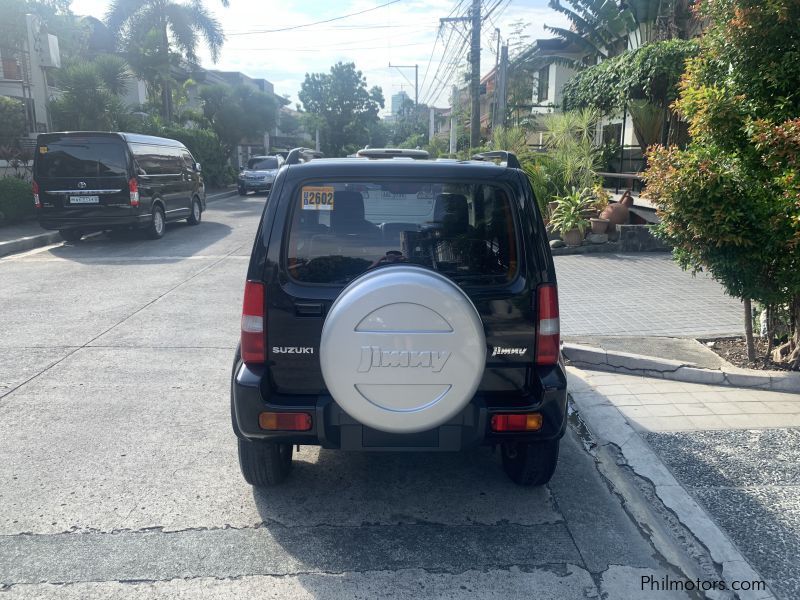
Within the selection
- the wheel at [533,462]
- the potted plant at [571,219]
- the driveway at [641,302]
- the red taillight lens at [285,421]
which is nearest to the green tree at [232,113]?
the potted plant at [571,219]

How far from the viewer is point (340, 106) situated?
73.8 metres

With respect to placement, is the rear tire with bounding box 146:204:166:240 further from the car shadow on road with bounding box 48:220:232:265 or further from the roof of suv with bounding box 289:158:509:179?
the roof of suv with bounding box 289:158:509:179

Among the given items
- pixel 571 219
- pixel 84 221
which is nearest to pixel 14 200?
pixel 84 221

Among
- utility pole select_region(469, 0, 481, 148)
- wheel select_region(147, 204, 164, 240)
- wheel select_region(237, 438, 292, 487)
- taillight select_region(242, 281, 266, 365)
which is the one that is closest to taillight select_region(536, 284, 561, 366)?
taillight select_region(242, 281, 266, 365)

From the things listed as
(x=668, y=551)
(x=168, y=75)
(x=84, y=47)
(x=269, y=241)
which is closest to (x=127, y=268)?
(x=269, y=241)

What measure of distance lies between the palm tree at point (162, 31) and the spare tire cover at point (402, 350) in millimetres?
29506

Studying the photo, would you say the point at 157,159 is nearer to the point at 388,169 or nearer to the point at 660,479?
the point at 388,169

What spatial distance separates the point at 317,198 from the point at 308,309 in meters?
0.58

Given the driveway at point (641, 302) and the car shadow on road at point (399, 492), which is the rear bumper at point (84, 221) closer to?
the driveway at point (641, 302)

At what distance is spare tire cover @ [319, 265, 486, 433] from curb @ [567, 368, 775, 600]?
1.40 metres

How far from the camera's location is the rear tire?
1466cm

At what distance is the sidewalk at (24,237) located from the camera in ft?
43.4

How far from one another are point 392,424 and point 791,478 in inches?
98.4

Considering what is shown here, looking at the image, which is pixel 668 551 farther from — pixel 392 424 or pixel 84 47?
pixel 84 47
